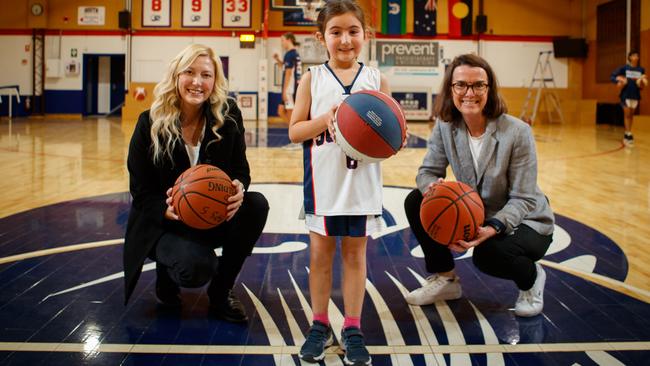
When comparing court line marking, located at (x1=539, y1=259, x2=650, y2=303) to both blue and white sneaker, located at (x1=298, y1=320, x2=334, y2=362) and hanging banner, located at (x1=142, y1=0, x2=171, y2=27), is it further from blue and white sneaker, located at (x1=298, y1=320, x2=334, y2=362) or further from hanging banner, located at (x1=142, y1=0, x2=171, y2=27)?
hanging banner, located at (x1=142, y1=0, x2=171, y2=27)

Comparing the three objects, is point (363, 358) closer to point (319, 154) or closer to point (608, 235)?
point (319, 154)

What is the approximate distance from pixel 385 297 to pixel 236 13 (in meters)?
15.0

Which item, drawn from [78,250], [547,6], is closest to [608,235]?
[78,250]

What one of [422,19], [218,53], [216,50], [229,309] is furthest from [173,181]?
[422,19]

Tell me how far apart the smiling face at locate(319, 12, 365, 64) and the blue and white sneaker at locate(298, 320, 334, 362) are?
37.7 inches

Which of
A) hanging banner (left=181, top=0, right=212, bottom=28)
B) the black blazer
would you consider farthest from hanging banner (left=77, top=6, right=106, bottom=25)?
the black blazer

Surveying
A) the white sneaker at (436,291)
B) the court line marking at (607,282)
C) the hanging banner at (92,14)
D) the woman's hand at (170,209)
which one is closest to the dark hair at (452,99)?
the white sneaker at (436,291)

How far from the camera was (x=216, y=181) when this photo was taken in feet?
7.14

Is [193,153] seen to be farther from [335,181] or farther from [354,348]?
[354,348]

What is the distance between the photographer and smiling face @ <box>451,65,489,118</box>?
2289mm

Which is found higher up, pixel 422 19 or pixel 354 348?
pixel 422 19

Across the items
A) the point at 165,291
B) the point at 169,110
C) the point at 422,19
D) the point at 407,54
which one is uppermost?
the point at 422,19

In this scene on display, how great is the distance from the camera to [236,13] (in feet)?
53.7

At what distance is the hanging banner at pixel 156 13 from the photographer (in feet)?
53.6
